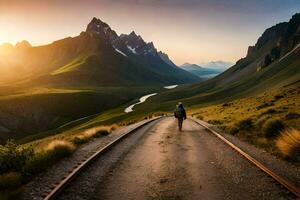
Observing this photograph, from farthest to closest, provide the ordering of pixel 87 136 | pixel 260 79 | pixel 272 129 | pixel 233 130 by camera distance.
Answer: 1. pixel 260 79
2. pixel 233 130
3. pixel 87 136
4. pixel 272 129

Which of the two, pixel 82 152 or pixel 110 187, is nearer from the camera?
pixel 110 187

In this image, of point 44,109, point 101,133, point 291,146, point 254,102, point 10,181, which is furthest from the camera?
point 44,109

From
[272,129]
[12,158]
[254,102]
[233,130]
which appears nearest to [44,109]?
[254,102]

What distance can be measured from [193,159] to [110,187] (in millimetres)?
5185

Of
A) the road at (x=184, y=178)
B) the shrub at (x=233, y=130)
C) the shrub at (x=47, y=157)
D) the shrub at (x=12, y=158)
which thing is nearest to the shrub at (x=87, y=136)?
the shrub at (x=47, y=157)

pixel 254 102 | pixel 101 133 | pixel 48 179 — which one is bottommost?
pixel 48 179

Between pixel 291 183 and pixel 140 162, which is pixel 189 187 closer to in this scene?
pixel 291 183

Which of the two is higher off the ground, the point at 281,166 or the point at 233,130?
the point at 233,130

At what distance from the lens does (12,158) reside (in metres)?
13.1

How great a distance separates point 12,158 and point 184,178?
6.48m

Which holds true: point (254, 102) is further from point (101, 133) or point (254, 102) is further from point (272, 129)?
point (272, 129)

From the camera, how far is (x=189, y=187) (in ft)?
33.4

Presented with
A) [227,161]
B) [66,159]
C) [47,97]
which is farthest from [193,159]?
[47,97]

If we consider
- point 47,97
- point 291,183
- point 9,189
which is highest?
point 47,97
